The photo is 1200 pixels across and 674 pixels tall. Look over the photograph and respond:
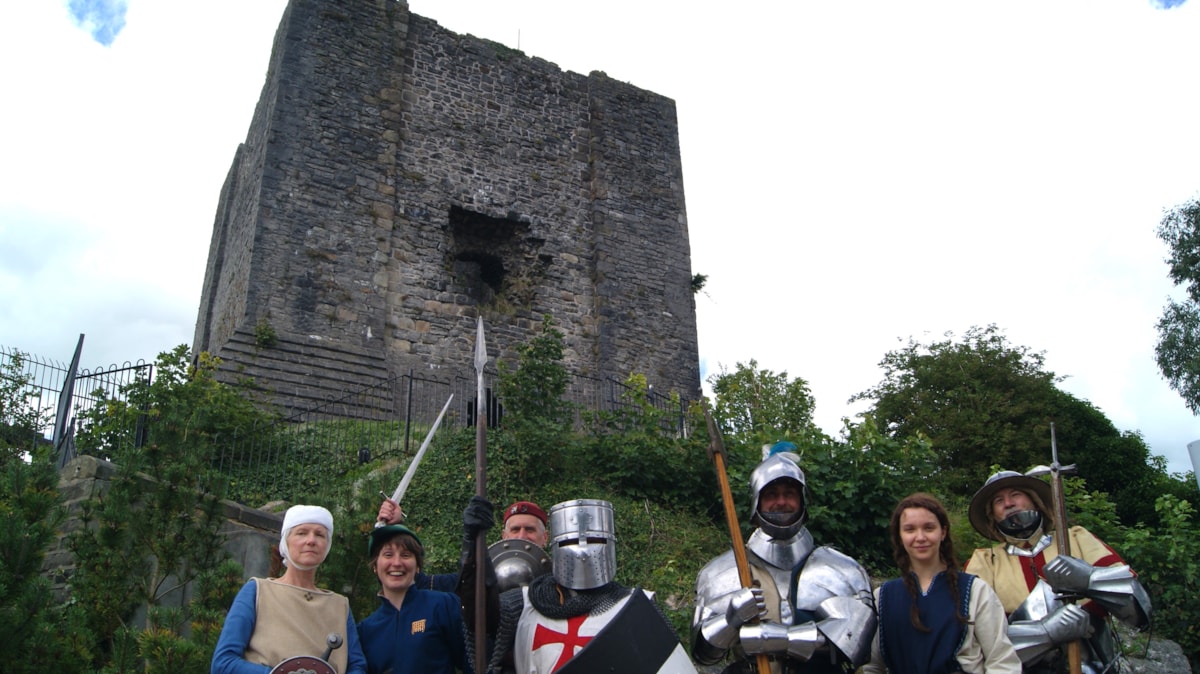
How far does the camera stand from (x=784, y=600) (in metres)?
3.66

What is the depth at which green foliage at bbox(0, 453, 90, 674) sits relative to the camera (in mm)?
3842

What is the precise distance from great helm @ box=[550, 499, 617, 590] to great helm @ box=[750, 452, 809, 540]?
0.66 meters

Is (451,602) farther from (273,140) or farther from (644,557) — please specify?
(273,140)

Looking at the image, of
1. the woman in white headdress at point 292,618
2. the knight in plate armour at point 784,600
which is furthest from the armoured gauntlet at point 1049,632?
the woman in white headdress at point 292,618

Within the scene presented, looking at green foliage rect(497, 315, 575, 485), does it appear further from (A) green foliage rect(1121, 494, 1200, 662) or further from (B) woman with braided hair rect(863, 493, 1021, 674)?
(B) woman with braided hair rect(863, 493, 1021, 674)

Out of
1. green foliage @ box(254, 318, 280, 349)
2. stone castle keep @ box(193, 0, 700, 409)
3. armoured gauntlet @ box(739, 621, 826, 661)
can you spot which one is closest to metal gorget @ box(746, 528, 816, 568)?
armoured gauntlet @ box(739, 621, 826, 661)

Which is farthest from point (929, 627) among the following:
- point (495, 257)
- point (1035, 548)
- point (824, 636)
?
point (495, 257)

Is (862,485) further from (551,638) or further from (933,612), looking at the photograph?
(551,638)

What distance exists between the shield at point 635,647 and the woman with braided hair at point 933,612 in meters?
0.84

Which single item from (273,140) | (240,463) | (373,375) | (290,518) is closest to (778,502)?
(290,518)

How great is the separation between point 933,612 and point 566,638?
1.38m

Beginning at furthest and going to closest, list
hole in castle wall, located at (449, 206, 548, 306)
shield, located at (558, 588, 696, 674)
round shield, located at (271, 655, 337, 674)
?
hole in castle wall, located at (449, 206, 548, 306) < shield, located at (558, 588, 696, 674) < round shield, located at (271, 655, 337, 674)

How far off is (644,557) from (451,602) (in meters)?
3.94

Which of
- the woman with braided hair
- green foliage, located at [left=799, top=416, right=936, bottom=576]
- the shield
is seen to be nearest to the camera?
the shield
